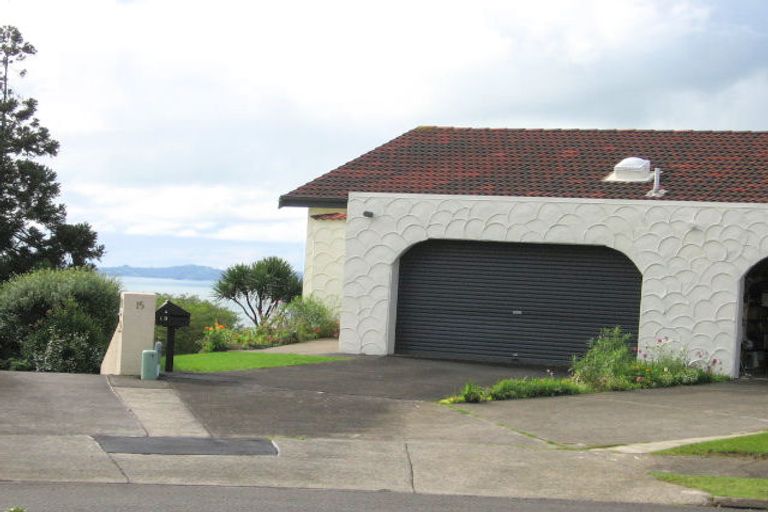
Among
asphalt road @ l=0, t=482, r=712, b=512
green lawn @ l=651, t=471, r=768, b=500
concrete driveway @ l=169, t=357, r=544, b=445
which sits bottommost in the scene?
asphalt road @ l=0, t=482, r=712, b=512

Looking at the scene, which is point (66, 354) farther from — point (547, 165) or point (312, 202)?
point (547, 165)

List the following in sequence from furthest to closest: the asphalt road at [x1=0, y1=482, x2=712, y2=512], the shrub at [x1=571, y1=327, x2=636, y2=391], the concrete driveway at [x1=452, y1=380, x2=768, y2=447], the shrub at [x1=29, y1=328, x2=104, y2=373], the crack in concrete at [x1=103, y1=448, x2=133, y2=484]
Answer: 1. the shrub at [x1=29, y1=328, x2=104, y2=373]
2. the shrub at [x1=571, y1=327, x2=636, y2=391]
3. the concrete driveway at [x1=452, y1=380, x2=768, y2=447]
4. the crack in concrete at [x1=103, y1=448, x2=133, y2=484]
5. the asphalt road at [x1=0, y1=482, x2=712, y2=512]

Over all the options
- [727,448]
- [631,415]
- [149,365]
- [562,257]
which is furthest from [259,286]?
[727,448]

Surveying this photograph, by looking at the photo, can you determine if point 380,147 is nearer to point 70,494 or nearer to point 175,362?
point 175,362

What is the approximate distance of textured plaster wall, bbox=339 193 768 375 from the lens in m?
19.4

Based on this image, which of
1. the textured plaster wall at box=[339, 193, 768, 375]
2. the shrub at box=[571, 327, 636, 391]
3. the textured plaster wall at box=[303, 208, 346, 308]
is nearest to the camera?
the shrub at box=[571, 327, 636, 391]

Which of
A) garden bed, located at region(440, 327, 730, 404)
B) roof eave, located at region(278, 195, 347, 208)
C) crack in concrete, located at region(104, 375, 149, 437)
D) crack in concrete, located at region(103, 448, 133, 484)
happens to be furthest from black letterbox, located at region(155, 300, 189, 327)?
roof eave, located at region(278, 195, 347, 208)

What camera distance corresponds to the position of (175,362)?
1934cm

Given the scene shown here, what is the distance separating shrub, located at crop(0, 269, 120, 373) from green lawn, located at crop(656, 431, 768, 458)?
38.6 ft

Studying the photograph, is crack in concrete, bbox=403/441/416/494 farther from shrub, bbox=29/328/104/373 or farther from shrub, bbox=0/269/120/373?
shrub, bbox=0/269/120/373

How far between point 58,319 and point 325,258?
23.1 feet

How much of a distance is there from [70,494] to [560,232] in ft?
43.1

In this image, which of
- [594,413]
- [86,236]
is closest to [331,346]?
[594,413]

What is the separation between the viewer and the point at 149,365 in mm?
16375
